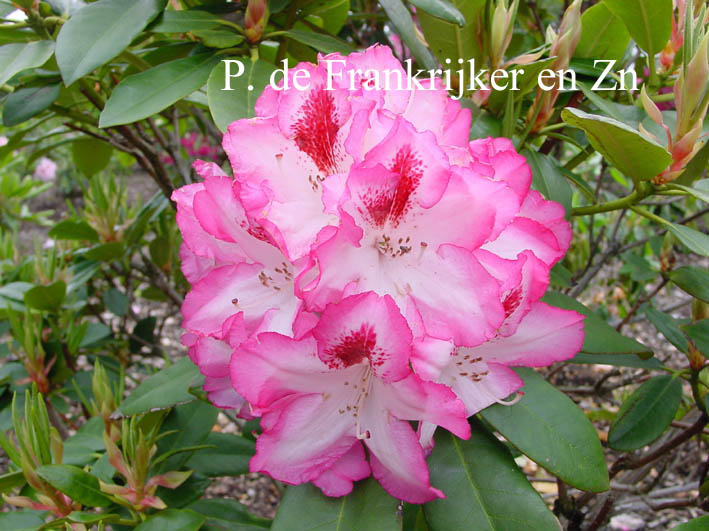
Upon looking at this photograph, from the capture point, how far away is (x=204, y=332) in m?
0.68

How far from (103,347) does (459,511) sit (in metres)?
1.51

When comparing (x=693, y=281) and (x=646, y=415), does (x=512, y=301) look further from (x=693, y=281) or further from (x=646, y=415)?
(x=646, y=415)

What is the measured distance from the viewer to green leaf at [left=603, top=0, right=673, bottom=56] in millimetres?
819

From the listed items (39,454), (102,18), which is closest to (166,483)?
(39,454)

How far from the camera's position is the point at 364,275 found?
59 centimetres

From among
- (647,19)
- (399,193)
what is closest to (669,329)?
(647,19)

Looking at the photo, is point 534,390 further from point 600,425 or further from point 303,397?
point 600,425

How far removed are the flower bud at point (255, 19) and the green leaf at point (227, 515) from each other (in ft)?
2.63

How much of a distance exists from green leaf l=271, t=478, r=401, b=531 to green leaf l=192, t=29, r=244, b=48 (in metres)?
0.64

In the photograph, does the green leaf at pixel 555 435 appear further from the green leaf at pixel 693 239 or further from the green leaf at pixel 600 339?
the green leaf at pixel 693 239

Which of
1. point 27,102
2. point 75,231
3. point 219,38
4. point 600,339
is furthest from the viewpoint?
point 75,231

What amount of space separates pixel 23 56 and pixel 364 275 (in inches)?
25.5

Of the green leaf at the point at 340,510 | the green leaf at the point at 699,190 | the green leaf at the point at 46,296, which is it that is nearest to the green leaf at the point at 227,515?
the green leaf at the point at 340,510

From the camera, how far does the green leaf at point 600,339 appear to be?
0.78m
